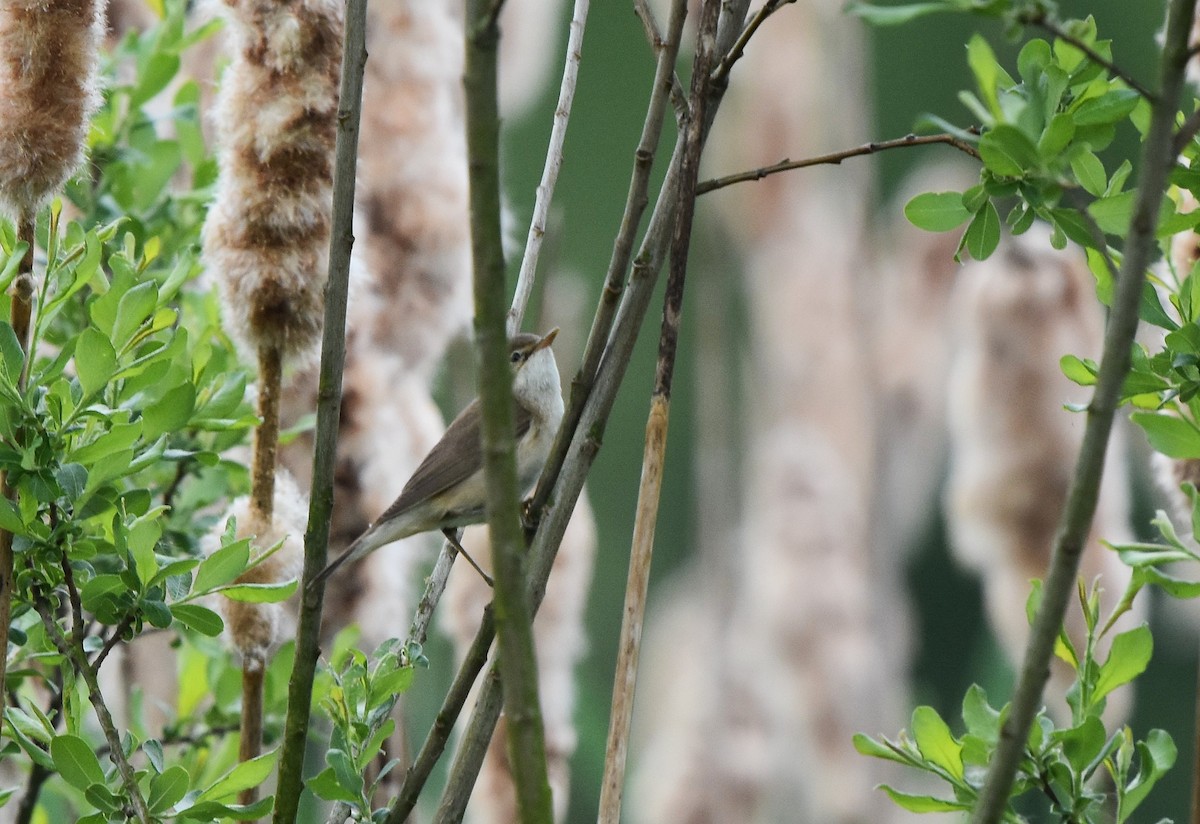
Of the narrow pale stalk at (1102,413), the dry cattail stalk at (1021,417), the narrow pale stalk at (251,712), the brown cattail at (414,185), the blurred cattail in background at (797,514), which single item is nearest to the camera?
the narrow pale stalk at (1102,413)

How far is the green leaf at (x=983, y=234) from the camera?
23.5 inches

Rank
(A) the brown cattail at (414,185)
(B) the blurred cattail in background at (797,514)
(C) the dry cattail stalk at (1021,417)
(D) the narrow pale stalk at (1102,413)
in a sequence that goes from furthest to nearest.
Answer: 1. (B) the blurred cattail in background at (797,514)
2. (C) the dry cattail stalk at (1021,417)
3. (A) the brown cattail at (414,185)
4. (D) the narrow pale stalk at (1102,413)

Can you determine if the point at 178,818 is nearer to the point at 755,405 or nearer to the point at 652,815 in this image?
the point at 652,815

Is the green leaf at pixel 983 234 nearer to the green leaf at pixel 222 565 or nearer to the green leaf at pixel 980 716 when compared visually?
the green leaf at pixel 980 716

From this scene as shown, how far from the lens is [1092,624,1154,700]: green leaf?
1.89 ft

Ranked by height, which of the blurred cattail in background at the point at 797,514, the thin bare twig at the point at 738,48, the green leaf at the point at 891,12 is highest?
the thin bare twig at the point at 738,48

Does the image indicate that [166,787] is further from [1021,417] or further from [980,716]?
[1021,417]

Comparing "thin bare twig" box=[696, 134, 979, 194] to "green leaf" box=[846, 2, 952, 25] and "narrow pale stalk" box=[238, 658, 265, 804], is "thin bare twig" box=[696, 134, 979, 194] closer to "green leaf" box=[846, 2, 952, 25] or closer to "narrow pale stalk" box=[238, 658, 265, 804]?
"green leaf" box=[846, 2, 952, 25]

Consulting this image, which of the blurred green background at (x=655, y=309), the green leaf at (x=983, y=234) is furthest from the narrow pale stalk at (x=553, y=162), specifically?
the blurred green background at (x=655, y=309)

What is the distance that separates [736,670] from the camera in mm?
2348

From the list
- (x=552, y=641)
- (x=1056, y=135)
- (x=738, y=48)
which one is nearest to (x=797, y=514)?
(x=552, y=641)

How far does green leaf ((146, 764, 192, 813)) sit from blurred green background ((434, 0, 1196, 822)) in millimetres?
2912

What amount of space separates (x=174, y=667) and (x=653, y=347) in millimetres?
2525

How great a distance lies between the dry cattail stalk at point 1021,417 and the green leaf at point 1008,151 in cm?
111
